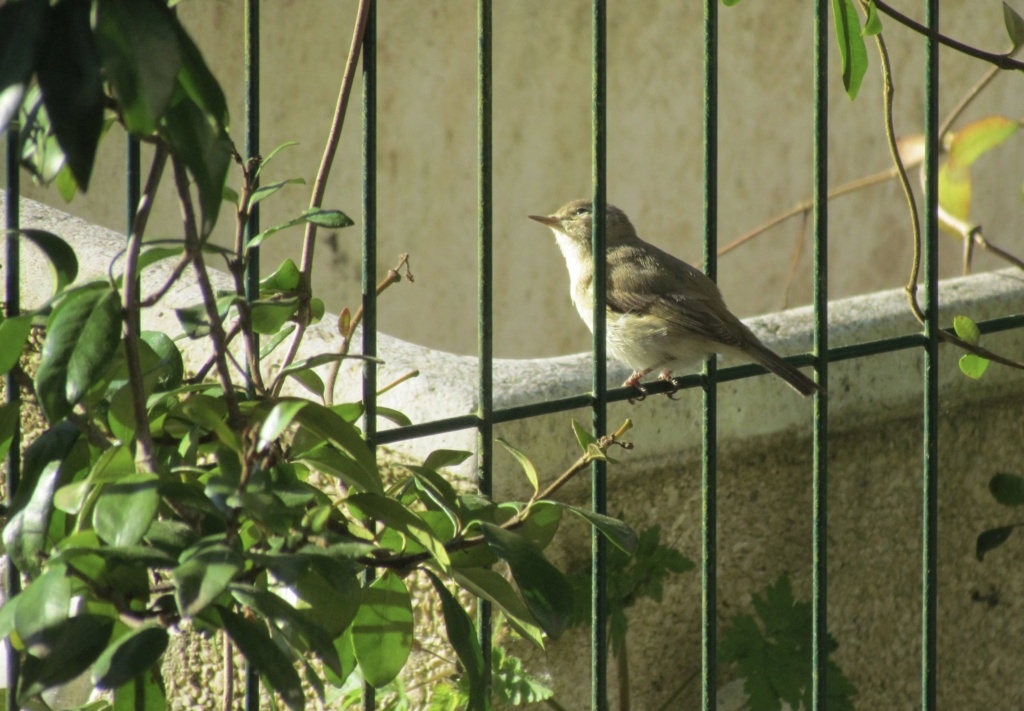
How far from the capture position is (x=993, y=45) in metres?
7.64

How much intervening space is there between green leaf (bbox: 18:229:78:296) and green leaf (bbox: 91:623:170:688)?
42cm

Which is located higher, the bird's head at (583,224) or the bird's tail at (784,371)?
the bird's head at (583,224)

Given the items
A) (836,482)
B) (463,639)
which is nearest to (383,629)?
(463,639)

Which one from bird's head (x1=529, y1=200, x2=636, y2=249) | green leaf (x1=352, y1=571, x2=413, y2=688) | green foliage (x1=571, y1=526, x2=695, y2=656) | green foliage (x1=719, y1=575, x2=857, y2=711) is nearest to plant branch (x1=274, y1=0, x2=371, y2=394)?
green leaf (x1=352, y1=571, x2=413, y2=688)

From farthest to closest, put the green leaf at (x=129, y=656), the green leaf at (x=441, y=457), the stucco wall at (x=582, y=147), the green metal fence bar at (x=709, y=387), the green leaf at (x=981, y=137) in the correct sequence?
the stucco wall at (x=582, y=147), the green leaf at (x=981, y=137), the green metal fence bar at (x=709, y=387), the green leaf at (x=441, y=457), the green leaf at (x=129, y=656)

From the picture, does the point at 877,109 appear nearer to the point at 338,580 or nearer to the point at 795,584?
the point at 795,584

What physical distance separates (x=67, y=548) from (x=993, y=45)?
7.22 meters

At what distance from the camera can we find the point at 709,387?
A: 7.96 ft

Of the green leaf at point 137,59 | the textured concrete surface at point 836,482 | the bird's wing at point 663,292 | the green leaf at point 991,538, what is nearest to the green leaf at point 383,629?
the green leaf at point 137,59

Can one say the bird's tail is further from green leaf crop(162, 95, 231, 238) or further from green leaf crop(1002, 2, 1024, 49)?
green leaf crop(162, 95, 231, 238)

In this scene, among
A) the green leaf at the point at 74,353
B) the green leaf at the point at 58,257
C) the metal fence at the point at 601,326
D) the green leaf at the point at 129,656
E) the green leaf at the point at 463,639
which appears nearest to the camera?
the green leaf at the point at 129,656

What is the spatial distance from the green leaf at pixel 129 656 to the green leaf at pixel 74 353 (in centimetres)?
24

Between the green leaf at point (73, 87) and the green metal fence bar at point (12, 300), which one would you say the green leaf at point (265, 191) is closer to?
the green metal fence bar at point (12, 300)

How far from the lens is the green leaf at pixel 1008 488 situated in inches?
99.7
